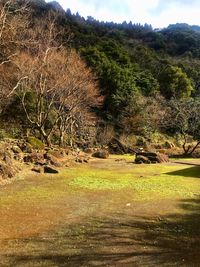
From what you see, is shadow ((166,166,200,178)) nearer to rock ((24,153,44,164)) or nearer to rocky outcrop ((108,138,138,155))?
rock ((24,153,44,164))

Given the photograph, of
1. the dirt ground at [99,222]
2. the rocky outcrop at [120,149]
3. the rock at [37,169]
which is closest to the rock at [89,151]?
the rocky outcrop at [120,149]

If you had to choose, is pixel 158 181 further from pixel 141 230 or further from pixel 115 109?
pixel 115 109

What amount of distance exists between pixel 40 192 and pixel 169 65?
4510 cm

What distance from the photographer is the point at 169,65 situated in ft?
183

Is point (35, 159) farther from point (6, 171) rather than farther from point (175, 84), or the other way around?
point (175, 84)

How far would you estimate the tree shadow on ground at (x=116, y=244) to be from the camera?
7.37 metres

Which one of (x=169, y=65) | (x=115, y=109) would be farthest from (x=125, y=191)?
(x=169, y=65)

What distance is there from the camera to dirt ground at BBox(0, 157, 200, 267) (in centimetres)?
761

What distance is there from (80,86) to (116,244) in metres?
24.1

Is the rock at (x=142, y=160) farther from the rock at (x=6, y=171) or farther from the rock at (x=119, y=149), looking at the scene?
the rock at (x=6, y=171)

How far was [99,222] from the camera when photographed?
10.2 m

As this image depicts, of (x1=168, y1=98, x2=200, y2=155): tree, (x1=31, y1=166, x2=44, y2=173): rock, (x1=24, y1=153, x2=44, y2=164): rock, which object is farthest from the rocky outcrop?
(x1=31, y1=166, x2=44, y2=173): rock

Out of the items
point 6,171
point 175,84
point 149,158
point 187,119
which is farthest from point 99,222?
point 175,84

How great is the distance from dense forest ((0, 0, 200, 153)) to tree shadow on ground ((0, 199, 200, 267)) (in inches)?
501
